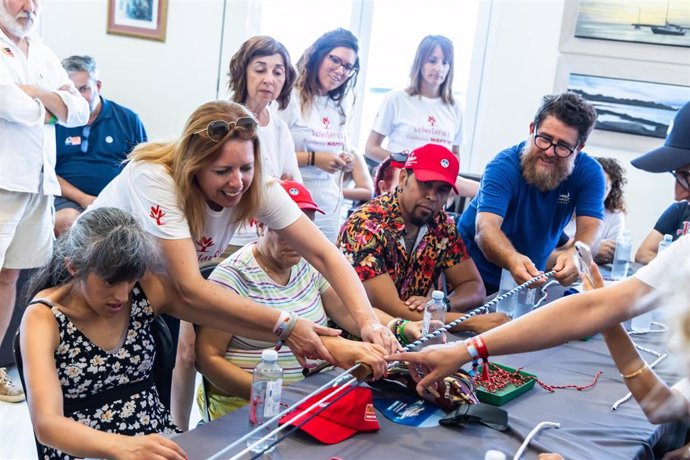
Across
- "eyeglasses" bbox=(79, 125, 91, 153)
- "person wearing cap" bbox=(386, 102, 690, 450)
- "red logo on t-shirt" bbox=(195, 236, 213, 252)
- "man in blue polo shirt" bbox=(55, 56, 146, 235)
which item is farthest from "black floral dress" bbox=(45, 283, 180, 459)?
"eyeglasses" bbox=(79, 125, 91, 153)

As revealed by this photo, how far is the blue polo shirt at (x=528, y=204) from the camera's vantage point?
3.21 metres

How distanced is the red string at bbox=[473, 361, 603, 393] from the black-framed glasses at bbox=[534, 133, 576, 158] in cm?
109

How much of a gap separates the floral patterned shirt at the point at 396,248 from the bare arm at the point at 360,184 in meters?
1.74

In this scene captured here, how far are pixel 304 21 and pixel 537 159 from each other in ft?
10.9

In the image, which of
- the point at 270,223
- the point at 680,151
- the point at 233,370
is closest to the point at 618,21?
the point at 680,151

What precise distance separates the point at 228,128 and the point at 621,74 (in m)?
3.68

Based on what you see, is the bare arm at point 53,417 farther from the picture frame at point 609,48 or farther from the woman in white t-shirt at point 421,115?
the picture frame at point 609,48

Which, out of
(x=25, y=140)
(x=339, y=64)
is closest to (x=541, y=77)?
(x=339, y=64)

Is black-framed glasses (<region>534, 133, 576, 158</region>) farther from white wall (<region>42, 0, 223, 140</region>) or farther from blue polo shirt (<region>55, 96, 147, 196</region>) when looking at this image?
white wall (<region>42, 0, 223, 140</region>)

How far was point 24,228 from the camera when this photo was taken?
3.34 meters

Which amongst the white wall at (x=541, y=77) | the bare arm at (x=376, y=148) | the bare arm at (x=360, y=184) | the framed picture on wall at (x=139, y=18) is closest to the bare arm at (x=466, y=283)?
the bare arm at (x=360, y=184)

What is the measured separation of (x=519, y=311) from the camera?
2883 mm

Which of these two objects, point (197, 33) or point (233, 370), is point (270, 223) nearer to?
point (233, 370)

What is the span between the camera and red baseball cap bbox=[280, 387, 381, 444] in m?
1.74
